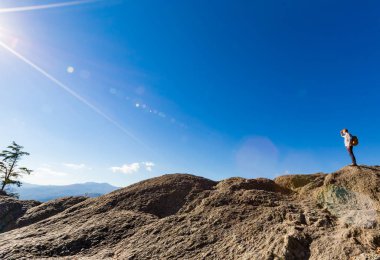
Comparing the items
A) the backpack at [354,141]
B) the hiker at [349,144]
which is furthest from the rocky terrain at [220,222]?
the backpack at [354,141]

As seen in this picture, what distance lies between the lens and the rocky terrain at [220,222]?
1057 centimetres

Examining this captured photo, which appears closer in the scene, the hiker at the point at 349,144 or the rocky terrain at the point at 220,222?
the rocky terrain at the point at 220,222

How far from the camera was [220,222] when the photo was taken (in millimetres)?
13500

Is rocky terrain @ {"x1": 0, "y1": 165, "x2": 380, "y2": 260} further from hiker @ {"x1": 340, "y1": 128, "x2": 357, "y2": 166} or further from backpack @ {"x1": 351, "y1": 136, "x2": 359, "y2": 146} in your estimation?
backpack @ {"x1": 351, "y1": 136, "x2": 359, "y2": 146}

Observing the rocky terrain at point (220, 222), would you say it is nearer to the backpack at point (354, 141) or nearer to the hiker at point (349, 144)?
the hiker at point (349, 144)

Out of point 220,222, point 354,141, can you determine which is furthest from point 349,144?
point 220,222

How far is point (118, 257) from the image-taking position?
12039mm

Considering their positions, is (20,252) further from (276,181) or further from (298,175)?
(298,175)

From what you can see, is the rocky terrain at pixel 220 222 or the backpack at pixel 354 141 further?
the backpack at pixel 354 141

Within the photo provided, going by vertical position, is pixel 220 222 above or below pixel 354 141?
below

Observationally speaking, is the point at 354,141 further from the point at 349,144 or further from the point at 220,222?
the point at 220,222

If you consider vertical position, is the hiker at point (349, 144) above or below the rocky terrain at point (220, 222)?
above

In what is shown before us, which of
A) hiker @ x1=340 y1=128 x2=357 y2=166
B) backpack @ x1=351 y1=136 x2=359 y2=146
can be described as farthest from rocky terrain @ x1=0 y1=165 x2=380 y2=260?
backpack @ x1=351 y1=136 x2=359 y2=146

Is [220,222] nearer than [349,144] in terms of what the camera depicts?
Yes
